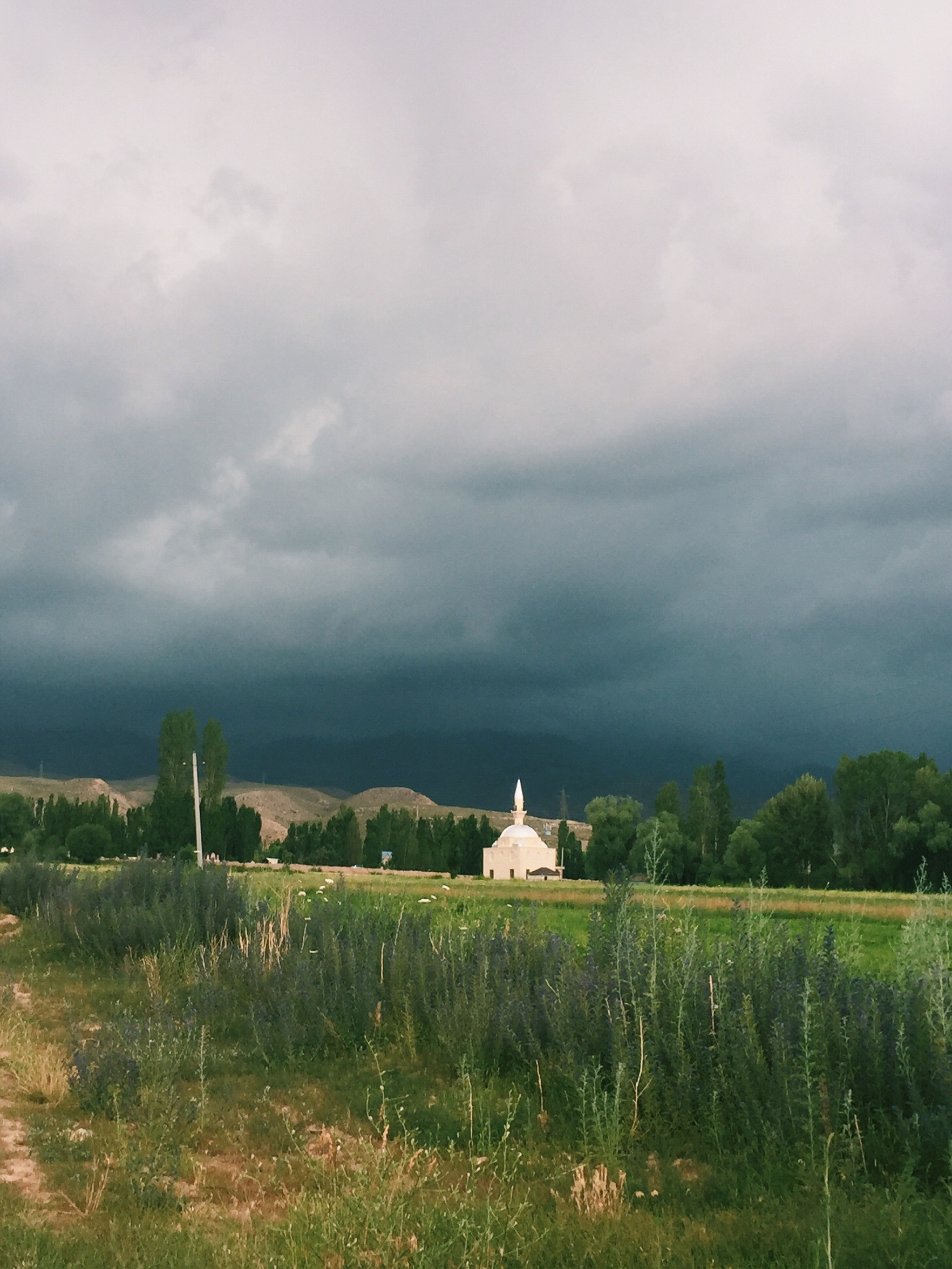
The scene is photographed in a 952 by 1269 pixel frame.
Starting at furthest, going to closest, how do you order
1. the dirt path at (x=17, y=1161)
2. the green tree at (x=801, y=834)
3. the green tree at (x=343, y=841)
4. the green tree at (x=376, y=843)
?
the green tree at (x=376, y=843)
the green tree at (x=343, y=841)
the green tree at (x=801, y=834)
the dirt path at (x=17, y=1161)

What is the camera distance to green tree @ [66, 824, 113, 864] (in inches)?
2916

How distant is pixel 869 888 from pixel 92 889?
51.4 m

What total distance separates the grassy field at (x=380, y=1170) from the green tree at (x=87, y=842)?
2717 inches

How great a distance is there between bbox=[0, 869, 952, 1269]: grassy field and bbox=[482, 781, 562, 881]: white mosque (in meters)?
81.6

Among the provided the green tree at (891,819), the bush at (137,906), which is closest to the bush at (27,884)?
the bush at (137,906)

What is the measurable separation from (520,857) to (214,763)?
2832cm

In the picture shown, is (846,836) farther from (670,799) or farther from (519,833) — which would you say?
(519,833)

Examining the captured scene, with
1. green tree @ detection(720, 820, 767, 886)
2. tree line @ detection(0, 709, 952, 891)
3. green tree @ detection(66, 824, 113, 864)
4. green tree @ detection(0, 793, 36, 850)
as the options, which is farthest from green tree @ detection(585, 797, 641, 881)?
green tree @ detection(0, 793, 36, 850)

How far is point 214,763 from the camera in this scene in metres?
79.7

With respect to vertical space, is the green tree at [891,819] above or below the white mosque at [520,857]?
above

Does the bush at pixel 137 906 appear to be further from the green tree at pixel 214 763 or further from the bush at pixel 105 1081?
the green tree at pixel 214 763

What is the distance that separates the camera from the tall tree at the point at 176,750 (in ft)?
256

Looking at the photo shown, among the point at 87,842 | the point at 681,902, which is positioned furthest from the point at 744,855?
the point at 87,842

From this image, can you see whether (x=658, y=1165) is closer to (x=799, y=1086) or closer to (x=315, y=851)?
(x=799, y=1086)
